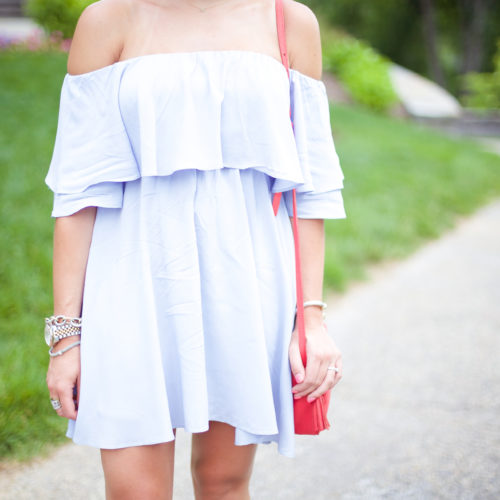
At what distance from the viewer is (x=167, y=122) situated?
1465 mm

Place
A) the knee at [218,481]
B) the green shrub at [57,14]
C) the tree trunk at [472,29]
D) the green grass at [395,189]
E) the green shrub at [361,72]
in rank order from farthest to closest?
the tree trunk at [472,29], the green shrub at [361,72], the green shrub at [57,14], the green grass at [395,189], the knee at [218,481]

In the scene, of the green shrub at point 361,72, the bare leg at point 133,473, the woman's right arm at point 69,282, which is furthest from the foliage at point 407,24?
the bare leg at point 133,473

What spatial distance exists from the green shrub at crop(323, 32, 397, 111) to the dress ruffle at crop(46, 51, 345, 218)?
47.1 ft

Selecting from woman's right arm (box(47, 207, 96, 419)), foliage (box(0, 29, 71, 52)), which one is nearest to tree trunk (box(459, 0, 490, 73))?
foliage (box(0, 29, 71, 52))

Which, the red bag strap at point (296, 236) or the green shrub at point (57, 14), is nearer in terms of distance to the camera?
the red bag strap at point (296, 236)

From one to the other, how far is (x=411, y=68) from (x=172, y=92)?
3017 cm

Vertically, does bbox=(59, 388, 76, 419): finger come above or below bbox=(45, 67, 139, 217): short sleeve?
below

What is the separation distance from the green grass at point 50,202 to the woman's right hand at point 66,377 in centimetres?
140

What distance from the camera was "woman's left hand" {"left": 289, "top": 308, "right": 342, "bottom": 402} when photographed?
1529 mm

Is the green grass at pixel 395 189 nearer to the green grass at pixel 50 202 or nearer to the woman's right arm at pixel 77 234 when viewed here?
the green grass at pixel 50 202

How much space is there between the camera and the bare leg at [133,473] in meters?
1.49

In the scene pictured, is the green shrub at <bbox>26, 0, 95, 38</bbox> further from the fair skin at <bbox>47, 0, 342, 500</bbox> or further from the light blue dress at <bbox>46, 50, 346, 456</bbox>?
the light blue dress at <bbox>46, 50, 346, 456</bbox>

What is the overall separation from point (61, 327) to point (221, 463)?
A: 21.7 inches

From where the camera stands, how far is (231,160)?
1.50 m
